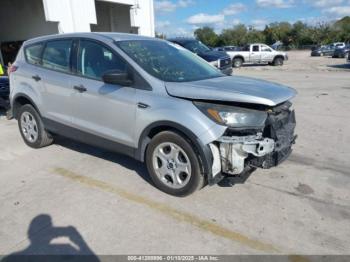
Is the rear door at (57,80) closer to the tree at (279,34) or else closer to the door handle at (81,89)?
the door handle at (81,89)

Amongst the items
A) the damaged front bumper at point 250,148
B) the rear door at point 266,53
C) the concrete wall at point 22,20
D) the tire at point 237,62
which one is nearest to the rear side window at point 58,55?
the damaged front bumper at point 250,148

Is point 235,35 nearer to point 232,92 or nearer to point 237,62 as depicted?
point 237,62

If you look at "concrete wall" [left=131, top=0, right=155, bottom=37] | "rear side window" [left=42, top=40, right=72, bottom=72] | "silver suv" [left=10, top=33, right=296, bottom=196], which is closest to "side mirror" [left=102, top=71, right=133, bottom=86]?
"silver suv" [left=10, top=33, right=296, bottom=196]

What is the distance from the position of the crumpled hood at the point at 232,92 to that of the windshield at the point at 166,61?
265 millimetres

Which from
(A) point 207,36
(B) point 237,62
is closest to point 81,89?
(B) point 237,62

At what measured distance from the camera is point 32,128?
5.38 metres

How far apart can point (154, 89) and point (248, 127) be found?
3.73 feet

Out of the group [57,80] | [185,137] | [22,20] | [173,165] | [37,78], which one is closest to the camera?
[185,137]

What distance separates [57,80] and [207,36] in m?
81.2

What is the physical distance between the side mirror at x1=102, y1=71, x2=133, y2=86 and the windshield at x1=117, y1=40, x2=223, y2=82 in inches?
9.4

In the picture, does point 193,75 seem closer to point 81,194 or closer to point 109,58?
point 109,58

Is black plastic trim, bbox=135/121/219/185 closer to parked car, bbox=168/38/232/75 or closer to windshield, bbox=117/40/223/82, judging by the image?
windshield, bbox=117/40/223/82

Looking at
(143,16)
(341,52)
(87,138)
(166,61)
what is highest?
(143,16)

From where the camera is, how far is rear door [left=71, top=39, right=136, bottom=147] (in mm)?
3861
